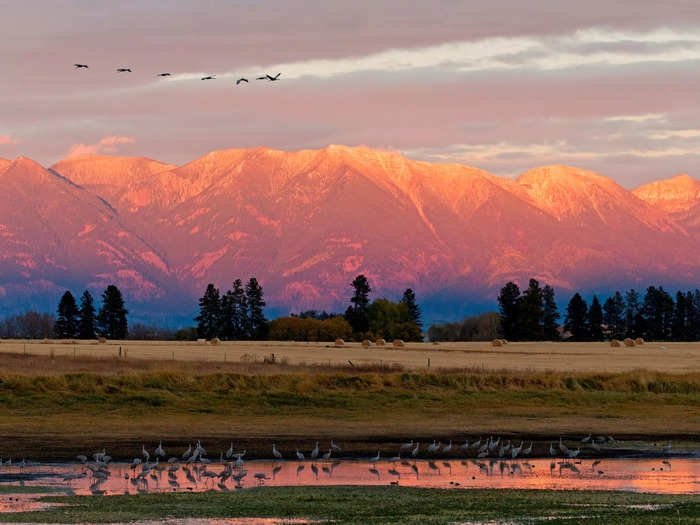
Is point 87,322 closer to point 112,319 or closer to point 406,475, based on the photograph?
point 112,319

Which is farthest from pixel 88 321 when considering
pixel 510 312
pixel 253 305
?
Answer: pixel 510 312

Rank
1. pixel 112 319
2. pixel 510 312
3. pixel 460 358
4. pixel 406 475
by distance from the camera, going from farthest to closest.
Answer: pixel 510 312 → pixel 112 319 → pixel 460 358 → pixel 406 475

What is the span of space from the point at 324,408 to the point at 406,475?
69.2 ft

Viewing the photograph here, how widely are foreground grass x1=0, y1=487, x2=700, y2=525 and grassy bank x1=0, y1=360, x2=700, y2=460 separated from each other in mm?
10405

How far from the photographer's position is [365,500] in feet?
90.5

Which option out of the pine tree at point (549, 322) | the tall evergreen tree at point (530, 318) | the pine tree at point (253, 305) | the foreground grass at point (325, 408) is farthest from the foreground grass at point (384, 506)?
the pine tree at point (253, 305)

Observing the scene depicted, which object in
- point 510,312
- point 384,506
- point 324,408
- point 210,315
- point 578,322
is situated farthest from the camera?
point 578,322

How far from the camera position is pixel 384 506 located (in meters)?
26.7

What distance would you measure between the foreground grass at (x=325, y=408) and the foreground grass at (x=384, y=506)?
9.96 meters

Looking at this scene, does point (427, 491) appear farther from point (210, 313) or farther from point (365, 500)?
point (210, 313)

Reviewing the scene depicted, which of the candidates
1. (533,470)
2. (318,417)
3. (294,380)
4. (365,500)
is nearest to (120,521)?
(365,500)

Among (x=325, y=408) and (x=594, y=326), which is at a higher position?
(x=594, y=326)

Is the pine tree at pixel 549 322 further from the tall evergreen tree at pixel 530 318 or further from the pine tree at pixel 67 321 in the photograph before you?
the pine tree at pixel 67 321

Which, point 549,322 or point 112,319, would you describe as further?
point 549,322
